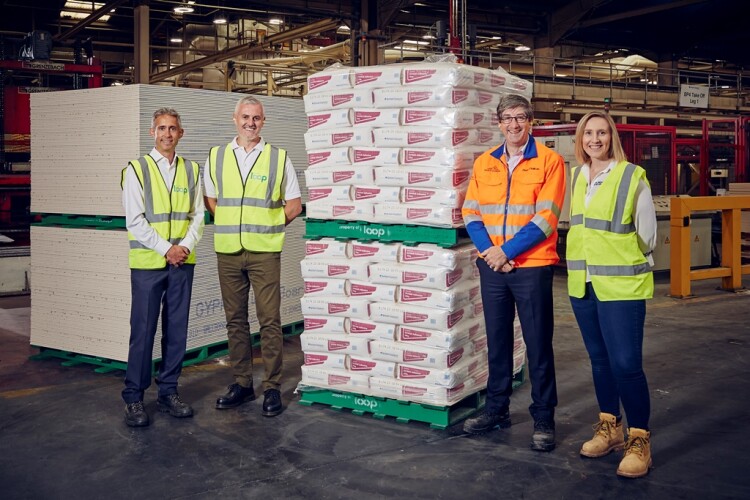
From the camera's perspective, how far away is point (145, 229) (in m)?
5.11

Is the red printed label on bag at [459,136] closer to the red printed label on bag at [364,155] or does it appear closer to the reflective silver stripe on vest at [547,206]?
the red printed label on bag at [364,155]

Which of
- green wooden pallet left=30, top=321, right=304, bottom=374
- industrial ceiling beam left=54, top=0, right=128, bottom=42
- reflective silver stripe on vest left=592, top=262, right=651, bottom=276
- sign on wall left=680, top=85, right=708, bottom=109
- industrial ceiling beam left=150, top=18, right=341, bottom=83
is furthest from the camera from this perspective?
sign on wall left=680, top=85, right=708, bottom=109

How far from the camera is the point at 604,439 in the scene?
14.8 ft

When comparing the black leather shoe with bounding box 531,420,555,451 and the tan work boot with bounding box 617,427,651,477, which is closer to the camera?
the tan work boot with bounding box 617,427,651,477

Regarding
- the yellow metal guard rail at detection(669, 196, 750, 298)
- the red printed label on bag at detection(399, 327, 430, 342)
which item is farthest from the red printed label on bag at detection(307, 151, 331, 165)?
the yellow metal guard rail at detection(669, 196, 750, 298)

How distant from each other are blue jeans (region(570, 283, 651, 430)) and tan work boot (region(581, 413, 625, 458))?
256 millimetres

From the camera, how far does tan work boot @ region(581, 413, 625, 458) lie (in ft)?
14.8

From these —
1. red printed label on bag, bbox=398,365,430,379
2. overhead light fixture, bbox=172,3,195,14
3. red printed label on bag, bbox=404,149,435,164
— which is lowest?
red printed label on bag, bbox=398,365,430,379

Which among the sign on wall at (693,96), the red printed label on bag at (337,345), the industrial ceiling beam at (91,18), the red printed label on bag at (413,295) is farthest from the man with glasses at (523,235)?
the sign on wall at (693,96)

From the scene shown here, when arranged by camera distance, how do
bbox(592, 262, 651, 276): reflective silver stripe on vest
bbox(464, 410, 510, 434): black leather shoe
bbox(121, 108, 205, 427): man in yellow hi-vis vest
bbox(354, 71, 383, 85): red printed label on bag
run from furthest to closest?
bbox(354, 71, 383, 85): red printed label on bag
bbox(121, 108, 205, 427): man in yellow hi-vis vest
bbox(464, 410, 510, 434): black leather shoe
bbox(592, 262, 651, 276): reflective silver stripe on vest

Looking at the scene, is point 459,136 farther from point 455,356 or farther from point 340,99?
point 455,356

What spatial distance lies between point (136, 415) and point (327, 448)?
4.53ft

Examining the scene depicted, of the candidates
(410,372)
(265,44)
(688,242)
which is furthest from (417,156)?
(265,44)

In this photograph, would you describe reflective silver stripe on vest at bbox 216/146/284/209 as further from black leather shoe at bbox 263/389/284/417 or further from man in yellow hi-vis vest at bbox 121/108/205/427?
black leather shoe at bbox 263/389/284/417
